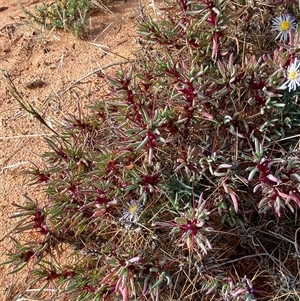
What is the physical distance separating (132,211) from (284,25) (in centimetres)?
100

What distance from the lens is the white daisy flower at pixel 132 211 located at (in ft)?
7.20

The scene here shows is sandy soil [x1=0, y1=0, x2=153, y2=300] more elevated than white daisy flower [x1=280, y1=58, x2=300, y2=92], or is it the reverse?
white daisy flower [x1=280, y1=58, x2=300, y2=92]

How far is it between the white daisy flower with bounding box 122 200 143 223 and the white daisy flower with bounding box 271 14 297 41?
0.92 meters

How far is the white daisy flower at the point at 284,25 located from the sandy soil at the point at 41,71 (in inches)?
34.4

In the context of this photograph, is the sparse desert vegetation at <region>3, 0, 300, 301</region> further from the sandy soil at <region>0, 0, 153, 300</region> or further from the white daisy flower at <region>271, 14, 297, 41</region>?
the sandy soil at <region>0, 0, 153, 300</region>

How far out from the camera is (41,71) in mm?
3291

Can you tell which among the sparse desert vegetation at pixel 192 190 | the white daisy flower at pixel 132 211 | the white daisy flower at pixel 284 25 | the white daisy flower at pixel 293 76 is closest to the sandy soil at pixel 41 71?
the sparse desert vegetation at pixel 192 190

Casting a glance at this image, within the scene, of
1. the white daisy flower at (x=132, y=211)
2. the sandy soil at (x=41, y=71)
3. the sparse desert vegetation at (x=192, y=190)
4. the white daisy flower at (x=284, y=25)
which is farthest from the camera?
the sandy soil at (x=41, y=71)

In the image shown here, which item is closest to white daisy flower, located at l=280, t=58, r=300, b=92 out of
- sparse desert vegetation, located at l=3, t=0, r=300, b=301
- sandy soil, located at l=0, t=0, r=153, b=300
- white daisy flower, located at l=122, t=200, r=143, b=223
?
sparse desert vegetation, located at l=3, t=0, r=300, b=301

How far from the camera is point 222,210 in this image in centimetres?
215

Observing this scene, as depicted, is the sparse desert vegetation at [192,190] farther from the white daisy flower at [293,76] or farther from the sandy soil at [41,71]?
the sandy soil at [41,71]

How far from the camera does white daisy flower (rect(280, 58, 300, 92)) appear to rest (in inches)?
82.1

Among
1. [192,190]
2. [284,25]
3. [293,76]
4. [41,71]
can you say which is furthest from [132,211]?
[41,71]

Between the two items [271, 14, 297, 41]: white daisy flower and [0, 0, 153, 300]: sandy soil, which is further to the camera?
[0, 0, 153, 300]: sandy soil
